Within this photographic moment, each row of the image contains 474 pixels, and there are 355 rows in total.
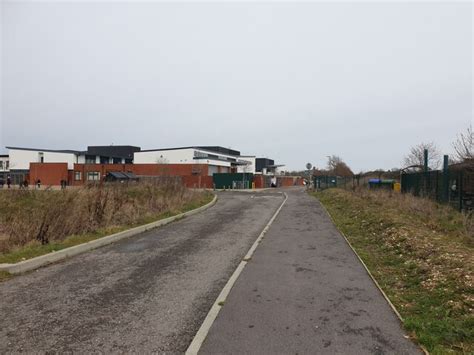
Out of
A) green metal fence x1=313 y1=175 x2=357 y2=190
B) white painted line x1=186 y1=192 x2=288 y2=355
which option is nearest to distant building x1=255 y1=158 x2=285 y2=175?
green metal fence x1=313 y1=175 x2=357 y2=190

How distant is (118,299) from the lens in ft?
17.4

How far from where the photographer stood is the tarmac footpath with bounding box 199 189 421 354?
12.7 ft

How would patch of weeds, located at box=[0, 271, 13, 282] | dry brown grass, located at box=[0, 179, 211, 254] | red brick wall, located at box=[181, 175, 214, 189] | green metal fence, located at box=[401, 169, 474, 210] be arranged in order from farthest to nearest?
red brick wall, located at box=[181, 175, 214, 189] → green metal fence, located at box=[401, 169, 474, 210] → dry brown grass, located at box=[0, 179, 211, 254] → patch of weeds, located at box=[0, 271, 13, 282]

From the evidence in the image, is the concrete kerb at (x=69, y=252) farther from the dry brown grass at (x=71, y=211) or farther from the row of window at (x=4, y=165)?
the row of window at (x=4, y=165)

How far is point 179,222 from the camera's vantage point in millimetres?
14438

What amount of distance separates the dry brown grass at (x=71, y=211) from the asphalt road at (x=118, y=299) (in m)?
1.53

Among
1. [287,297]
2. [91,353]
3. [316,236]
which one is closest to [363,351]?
[287,297]

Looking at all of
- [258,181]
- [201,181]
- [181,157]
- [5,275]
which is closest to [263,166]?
[181,157]

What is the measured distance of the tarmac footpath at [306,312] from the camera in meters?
3.88

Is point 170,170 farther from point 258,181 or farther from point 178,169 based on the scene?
point 258,181

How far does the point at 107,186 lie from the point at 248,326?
35.2ft

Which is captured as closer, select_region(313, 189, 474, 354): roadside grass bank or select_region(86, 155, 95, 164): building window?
select_region(313, 189, 474, 354): roadside grass bank

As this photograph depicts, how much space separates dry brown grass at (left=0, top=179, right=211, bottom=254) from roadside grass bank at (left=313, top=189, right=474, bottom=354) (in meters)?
7.77

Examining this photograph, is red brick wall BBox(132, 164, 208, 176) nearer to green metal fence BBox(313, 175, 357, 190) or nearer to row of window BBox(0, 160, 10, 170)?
green metal fence BBox(313, 175, 357, 190)
